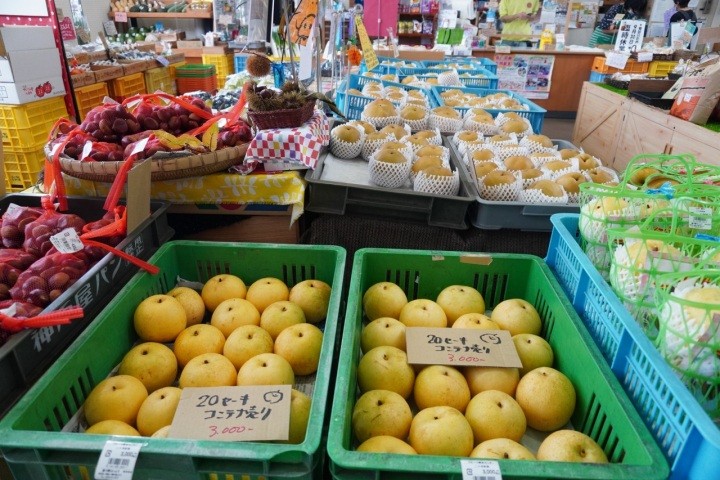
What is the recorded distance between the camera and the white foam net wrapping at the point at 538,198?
188 centimetres

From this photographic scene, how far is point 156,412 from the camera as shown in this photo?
1.04 metres

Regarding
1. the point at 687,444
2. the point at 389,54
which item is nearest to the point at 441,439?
the point at 687,444

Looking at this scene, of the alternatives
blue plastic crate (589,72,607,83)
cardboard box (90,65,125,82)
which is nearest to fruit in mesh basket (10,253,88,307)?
cardboard box (90,65,125,82)

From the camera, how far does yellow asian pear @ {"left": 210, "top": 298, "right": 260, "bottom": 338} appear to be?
1.33 meters

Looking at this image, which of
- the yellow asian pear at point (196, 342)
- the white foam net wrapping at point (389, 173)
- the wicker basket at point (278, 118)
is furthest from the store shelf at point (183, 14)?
the yellow asian pear at point (196, 342)

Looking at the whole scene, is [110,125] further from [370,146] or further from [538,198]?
[538,198]

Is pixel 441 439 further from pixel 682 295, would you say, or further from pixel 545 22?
pixel 545 22

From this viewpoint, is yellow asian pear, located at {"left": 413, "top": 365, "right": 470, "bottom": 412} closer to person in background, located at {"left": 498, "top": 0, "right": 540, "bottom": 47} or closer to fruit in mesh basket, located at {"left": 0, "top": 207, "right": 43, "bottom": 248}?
fruit in mesh basket, located at {"left": 0, "top": 207, "right": 43, "bottom": 248}

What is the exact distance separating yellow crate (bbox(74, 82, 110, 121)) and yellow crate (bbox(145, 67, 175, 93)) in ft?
2.14

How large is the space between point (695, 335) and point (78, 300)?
1.34 meters

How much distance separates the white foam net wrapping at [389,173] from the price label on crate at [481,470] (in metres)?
1.41

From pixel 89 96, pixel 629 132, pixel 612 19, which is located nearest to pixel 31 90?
pixel 89 96

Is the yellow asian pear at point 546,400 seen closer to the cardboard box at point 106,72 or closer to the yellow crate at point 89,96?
the yellow crate at point 89,96

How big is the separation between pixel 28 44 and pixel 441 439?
11.3 feet
